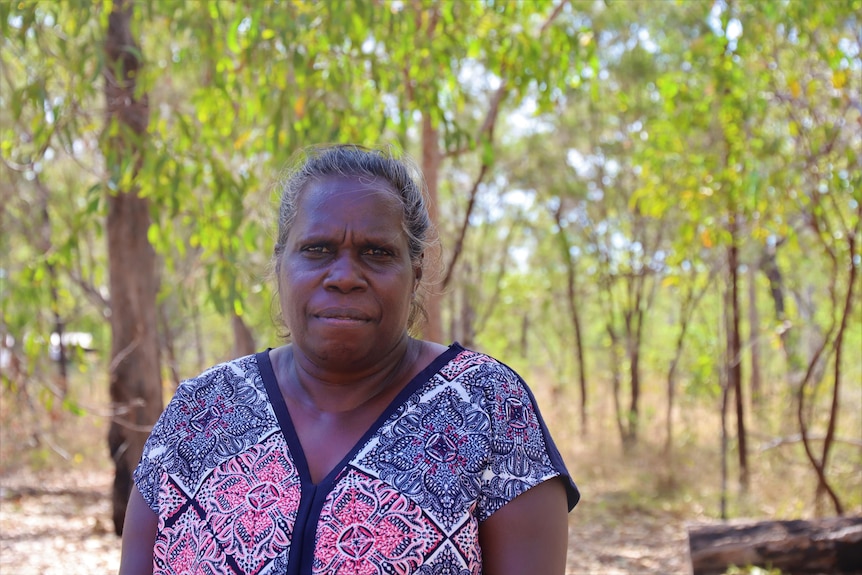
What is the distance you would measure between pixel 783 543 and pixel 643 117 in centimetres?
631

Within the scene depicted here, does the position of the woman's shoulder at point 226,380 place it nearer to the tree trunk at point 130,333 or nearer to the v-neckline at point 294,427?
the v-neckline at point 294,427

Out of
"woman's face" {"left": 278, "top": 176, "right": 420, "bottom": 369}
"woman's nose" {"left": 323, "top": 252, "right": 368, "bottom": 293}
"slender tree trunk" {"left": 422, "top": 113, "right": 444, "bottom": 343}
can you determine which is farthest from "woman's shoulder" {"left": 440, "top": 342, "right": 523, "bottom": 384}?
"slender tree trunk" {"left": 422, "top": 113, "right": 444, "bottom": 343}

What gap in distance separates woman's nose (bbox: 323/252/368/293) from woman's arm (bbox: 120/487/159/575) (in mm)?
564

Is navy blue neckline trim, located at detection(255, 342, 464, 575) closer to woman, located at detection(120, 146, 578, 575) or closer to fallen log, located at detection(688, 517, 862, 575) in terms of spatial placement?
woman, located at detection(120, 146, 578, 575)

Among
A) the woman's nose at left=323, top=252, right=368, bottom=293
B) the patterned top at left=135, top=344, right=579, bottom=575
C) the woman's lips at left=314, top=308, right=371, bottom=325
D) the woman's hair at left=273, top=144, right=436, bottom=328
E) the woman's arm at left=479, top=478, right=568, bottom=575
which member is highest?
the woman's hair at left=273, top=144, right=436, bottom=328

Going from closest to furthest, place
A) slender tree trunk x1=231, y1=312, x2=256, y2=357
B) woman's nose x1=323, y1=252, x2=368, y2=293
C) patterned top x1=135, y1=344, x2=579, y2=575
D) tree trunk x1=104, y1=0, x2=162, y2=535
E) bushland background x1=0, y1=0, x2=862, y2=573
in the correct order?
patterned top x1=135, y1=344, x2=579, y2=575
woman's nose x1=323, y1=252, x2=368, y2=293
bushland background x1=0, y1=0, x2=862, y2=573
tree trunk x1=104, y1=0, x2=162, y2=535
slender tree trunk x1=231, y1=312, x2=256, y2=357

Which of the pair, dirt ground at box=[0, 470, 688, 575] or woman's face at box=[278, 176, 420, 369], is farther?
dirt ground at box=[0, 470, 688, 575]

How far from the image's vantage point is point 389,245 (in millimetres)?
1684

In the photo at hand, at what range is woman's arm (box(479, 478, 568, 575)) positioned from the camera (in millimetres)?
1530

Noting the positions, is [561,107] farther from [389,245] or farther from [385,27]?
[389,245]

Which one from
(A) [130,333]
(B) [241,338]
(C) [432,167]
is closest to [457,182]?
(B) [241,338]

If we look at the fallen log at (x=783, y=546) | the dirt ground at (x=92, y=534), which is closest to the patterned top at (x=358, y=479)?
the fallen log at (x=783, y=546)

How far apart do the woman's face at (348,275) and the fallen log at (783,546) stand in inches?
133

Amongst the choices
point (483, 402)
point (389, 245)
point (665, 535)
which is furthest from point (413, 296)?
point (665, 535)
